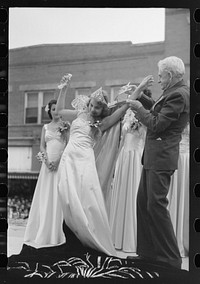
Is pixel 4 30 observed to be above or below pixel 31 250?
above

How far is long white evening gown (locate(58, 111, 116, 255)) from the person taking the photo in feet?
13.9

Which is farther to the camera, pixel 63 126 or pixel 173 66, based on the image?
pixel 63 126

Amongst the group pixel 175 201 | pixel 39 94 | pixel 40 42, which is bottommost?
pixel 175 201

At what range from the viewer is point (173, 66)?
4.19m

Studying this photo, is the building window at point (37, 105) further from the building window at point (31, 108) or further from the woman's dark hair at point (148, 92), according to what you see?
the woman's dark hair at point (148, 92)

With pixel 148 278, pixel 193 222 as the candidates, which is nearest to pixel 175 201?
pixel 193 222

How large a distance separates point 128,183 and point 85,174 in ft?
1.18

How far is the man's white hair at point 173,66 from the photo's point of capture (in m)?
4.18

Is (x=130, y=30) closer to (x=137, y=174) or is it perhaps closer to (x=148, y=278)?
(x=137, y=174)

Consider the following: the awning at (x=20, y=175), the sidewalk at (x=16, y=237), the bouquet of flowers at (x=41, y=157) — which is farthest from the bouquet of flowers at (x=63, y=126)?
the sidewalk at (x=16, y=237)

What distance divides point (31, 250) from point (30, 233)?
0.45 ft

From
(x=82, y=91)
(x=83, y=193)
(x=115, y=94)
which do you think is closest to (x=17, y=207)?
(x=83, y=193)

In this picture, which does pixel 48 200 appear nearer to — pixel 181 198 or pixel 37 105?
pixel 37 105

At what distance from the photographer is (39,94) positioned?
4332mm
